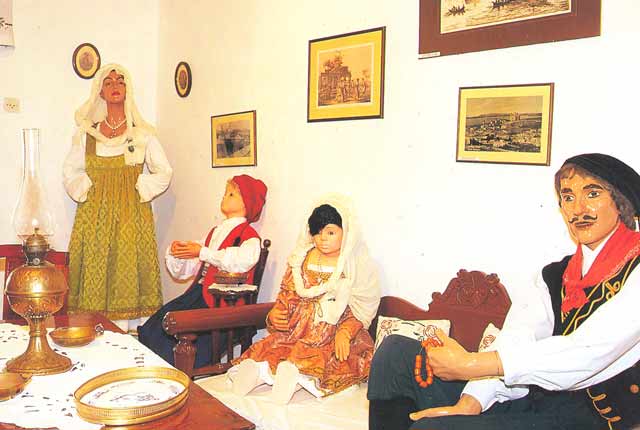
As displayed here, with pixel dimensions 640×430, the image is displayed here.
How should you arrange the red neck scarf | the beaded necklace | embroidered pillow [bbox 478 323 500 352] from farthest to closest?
1. the beaded necklace
2. embroidered pillow [bbox 478 323 500 352]
3. the red neck scarf

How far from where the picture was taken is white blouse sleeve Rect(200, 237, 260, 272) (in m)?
2.93

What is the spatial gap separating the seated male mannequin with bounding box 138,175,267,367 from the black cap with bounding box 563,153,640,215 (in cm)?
173

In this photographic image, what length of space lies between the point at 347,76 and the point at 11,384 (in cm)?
178

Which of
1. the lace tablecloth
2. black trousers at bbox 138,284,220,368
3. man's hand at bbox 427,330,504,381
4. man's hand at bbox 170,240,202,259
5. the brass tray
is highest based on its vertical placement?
man's hand at bbox 170,240,202,259

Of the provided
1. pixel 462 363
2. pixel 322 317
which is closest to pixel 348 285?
pixel 322 317

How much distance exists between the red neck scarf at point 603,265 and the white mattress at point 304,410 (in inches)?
30.5

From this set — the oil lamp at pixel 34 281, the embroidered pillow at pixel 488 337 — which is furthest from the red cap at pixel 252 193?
the embroidered pillow at pixel 488 337

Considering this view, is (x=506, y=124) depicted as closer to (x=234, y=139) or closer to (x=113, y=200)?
(x=234, y=139)

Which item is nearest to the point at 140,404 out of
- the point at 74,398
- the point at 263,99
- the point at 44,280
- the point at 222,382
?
the point at 74,398

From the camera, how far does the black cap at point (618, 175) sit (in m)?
1.54

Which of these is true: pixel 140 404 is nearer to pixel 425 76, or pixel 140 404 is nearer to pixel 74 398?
pixel 74 398

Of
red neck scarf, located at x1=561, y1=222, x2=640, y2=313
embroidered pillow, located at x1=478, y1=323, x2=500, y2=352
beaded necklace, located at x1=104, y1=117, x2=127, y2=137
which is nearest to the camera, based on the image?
red neck scarf, located at x1=561, y1=222, x2=640, y2=313

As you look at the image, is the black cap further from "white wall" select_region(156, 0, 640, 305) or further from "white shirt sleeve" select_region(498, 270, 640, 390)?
"white wall" select_region(156, 0, 640, 305)

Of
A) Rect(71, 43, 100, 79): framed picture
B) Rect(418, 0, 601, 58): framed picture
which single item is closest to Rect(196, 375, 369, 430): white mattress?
Rect(418, 0, 601, 58): framed picture
